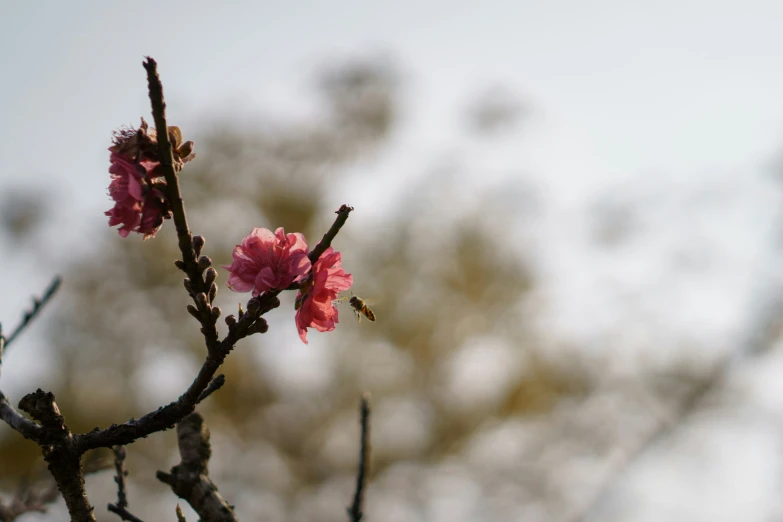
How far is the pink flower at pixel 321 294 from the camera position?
184cm

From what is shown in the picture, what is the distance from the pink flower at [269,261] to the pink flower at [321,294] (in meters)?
0.05

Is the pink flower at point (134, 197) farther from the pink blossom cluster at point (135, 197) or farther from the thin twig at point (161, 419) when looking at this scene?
the thin twig at point (161, 419)

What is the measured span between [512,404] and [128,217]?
13.6 m

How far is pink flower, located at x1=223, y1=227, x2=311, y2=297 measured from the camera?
5.75 ft

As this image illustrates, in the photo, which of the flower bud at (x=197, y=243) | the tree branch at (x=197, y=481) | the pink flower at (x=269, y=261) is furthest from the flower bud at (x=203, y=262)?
the tree branch at (x=197, y=481)

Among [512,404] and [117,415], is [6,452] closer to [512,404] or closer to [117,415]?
[117,415]

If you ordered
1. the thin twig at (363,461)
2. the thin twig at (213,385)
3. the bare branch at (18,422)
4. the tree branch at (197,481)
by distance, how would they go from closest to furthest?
the bare branch at (18,422) → the thin twig at (213,385) → the tree branch at (197,481) → the thin twig at (363,461)

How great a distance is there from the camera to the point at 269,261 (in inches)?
71.1

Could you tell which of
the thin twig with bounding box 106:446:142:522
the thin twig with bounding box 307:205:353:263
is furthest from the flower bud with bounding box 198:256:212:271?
the thin twig with bounding box 106:446:142:522

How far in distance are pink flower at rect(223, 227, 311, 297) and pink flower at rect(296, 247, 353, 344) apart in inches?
1.9

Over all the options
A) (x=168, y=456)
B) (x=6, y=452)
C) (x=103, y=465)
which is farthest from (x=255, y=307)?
(x=6, y=452)

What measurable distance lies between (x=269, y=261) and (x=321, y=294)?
180mm

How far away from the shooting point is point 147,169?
5.42 feet

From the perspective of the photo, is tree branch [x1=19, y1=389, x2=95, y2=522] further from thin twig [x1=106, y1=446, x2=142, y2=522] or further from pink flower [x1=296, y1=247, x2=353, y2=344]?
pink flower [x1=296, y1=247, x2=353, y2=344]
